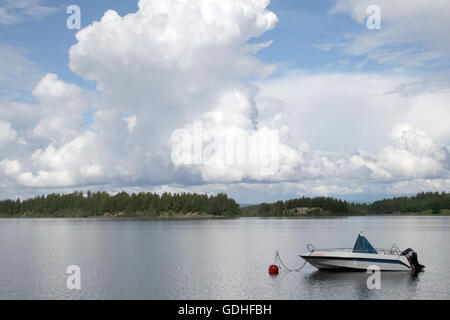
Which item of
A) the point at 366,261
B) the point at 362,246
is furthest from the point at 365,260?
the point at 362,246

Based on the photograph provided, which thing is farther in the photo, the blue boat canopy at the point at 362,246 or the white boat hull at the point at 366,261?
the blue boat canopy at the point at 362,246

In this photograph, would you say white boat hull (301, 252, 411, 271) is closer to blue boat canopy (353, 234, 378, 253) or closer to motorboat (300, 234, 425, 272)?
motorboat (300, 234, 425, 272)

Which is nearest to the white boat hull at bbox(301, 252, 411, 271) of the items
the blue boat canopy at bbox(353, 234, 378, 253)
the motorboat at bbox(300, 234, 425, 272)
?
the motorboat at bbox(300, 234, 425, 272)

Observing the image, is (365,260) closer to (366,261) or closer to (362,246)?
(366,261)

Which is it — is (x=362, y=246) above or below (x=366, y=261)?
above

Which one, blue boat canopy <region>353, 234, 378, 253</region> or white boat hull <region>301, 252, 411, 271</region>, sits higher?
blue boat canopy <region>353, 234, 378, 253</region>

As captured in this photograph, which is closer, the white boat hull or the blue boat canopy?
the white boat hull

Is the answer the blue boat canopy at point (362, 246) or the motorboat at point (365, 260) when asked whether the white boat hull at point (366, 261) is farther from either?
the blue boat canopy at point (362, 246)

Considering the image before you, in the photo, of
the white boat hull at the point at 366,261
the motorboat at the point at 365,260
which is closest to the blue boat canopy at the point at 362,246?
the motorboat at the point at 365,260

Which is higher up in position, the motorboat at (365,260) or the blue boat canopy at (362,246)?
the blue boat canopy at (362,246)

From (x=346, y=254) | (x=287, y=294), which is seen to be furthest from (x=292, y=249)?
(x=287, y=294)

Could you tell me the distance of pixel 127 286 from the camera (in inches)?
1875

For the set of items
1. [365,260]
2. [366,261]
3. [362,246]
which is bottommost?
[366,261]
